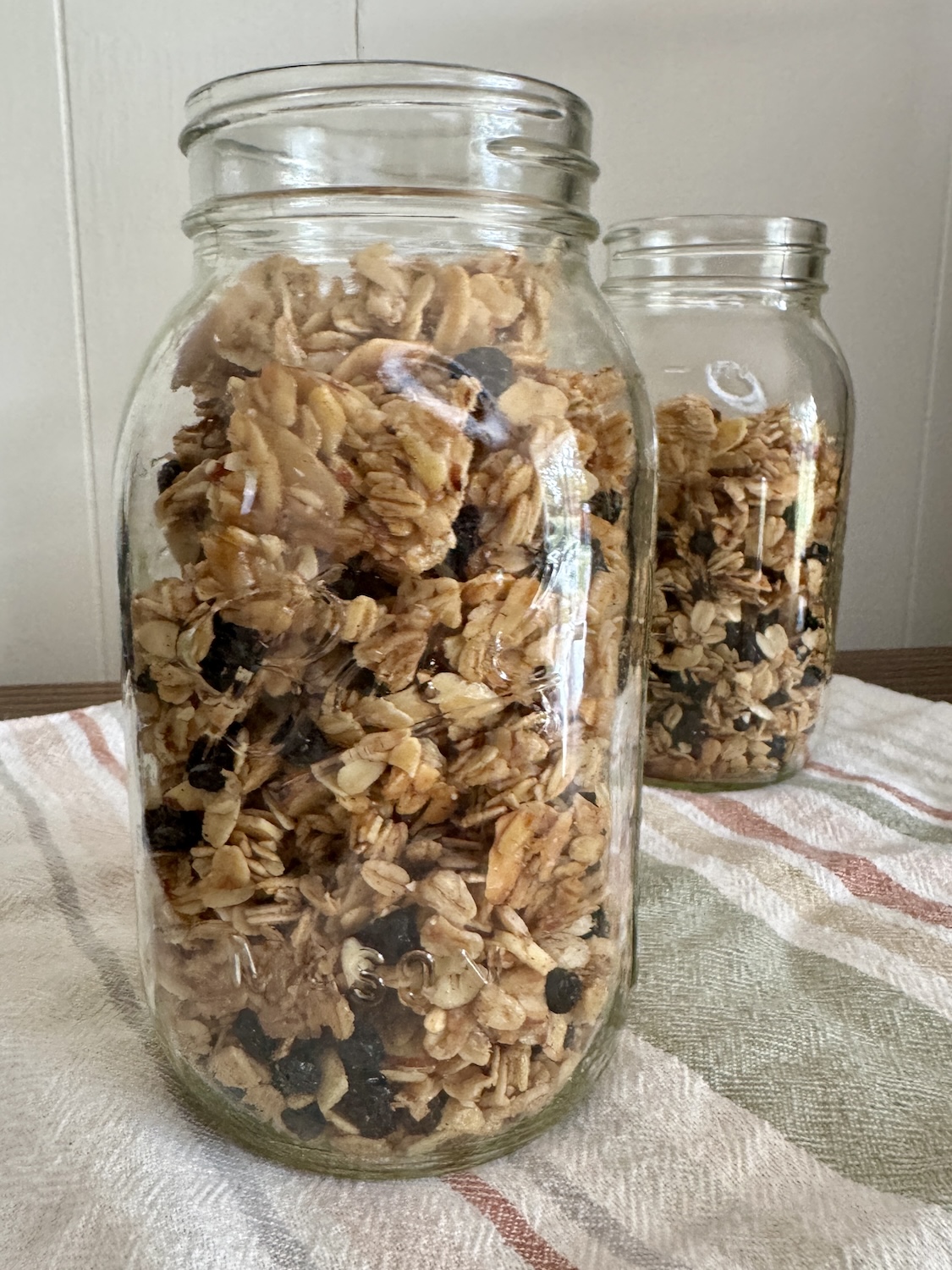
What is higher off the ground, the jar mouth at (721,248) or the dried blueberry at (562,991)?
the jar mouth at (721,248)

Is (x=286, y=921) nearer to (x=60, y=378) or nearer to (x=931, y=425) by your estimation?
Answer: (x=60, y=378)

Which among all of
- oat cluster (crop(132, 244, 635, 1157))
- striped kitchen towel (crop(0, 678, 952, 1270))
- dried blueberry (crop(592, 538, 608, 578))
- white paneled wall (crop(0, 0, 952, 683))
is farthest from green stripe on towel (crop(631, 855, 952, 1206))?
white paneled wall (crop(0, 0, 952, 683))

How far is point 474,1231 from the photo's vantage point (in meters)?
0.34

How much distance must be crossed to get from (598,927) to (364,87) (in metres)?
0.29

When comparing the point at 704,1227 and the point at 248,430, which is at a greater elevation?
the point at 248,430

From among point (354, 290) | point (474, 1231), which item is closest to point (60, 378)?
point (354, 290)

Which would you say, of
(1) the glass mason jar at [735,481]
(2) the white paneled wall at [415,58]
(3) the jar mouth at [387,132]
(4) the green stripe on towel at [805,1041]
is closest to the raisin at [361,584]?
(3) the jar mouth at [387,132]

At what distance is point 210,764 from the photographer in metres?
0.35

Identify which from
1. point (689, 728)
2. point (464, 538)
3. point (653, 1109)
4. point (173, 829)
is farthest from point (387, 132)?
point (689, 728)

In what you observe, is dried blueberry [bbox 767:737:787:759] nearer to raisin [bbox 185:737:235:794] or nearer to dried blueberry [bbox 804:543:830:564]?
dried blueberry [bbox 804:543:830:564]

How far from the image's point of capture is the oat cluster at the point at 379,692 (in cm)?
33

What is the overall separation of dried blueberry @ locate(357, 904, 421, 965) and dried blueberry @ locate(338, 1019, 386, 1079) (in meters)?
0.02

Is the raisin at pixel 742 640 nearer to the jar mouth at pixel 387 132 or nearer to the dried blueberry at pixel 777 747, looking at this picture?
the dried blueberry at pixel 777 747

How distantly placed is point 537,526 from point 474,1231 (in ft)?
0.74
